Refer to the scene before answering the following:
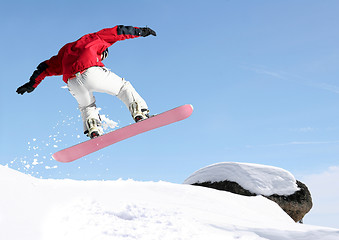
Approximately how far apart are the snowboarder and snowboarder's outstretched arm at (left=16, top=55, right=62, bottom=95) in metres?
0.09

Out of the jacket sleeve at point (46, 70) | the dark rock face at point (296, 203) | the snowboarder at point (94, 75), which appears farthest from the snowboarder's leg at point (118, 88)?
the dark rock face at point (296, 203)

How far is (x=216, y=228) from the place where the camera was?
361 cm

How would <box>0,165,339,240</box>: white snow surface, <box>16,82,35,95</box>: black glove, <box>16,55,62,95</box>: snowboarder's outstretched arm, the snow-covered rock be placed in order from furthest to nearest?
the snow-covered rock, <box>16,82,35,95</box>: black glove, <box>16,55,62,95</box>: snowboarder's outstretched arm, <box>0,165,339,240</box>: white snow surface

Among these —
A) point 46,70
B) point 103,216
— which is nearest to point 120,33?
point 46,70

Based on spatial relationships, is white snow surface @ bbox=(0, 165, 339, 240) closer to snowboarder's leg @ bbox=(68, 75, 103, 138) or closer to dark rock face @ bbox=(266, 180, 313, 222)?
snowboarder's leg @ bbox=(68, 75, 103, 138)

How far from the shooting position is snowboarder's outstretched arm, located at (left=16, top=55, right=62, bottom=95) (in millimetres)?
6211

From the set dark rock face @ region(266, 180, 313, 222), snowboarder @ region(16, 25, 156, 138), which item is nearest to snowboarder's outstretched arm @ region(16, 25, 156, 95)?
snowboarder @ region(16, 25, 156, 138)

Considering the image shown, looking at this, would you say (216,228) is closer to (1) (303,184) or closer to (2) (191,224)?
(2) (191,224)

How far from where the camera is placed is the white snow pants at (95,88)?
5.68 meters

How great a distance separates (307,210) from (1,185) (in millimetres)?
8048

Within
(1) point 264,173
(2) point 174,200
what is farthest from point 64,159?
(1) point 264,173

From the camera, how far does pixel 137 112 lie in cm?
579

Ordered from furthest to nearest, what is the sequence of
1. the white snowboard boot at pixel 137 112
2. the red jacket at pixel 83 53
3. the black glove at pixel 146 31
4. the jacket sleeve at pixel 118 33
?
the black glove at pixel 146 31 → the jacket sleeve at pixel 118 33 → the white snowboard boot at pixel 137 112 → the red jacket at pixel 83 53

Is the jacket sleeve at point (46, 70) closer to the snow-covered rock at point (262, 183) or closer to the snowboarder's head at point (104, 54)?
the snowboarder's head at point (104, 54)
